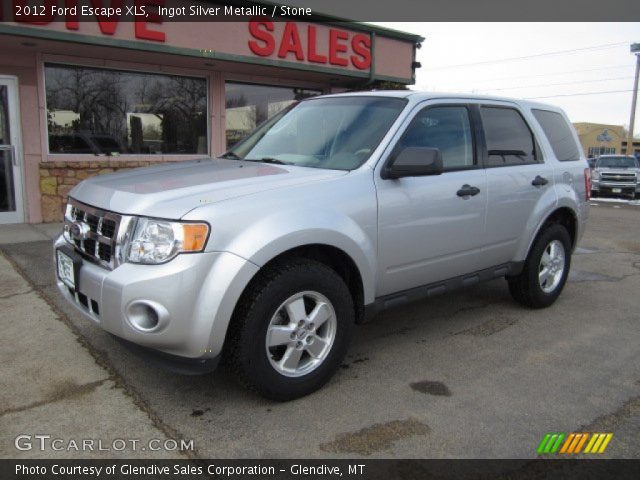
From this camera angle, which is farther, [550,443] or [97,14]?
[97,14]

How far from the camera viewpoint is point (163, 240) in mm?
2777

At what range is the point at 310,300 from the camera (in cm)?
329

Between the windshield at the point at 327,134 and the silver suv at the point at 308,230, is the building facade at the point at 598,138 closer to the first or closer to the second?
the silver suv at the point at 308,230

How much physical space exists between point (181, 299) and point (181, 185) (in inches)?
29.4

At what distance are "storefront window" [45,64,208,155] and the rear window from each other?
716 cm

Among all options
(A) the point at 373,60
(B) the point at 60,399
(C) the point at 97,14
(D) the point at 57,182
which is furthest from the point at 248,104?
(B) the point at 60,399

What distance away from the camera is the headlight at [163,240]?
2.74 metres

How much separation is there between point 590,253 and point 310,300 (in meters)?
6.23

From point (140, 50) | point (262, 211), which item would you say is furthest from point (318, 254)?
point (140, 50)

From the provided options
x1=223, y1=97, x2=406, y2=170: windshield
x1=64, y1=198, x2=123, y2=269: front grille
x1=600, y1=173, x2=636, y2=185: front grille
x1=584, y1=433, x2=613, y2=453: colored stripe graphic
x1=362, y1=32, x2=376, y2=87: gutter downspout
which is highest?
x1=362, y1=32, x2=376, y2=87: gutter downspout

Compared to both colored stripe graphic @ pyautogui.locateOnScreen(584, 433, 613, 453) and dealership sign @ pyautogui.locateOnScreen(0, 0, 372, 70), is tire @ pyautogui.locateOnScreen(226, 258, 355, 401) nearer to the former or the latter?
colored stripe graphic @ pyautogui.locateOnScreen(584, 433, 613, 453)

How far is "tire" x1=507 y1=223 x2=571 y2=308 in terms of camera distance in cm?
489

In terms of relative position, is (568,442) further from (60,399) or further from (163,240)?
(60,399)

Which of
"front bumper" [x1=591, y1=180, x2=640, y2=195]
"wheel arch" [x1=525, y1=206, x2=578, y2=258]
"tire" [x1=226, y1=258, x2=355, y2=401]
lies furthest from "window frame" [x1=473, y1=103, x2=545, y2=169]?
"front bumper" [x1=591, y1=180, x2=640, y2=195]
